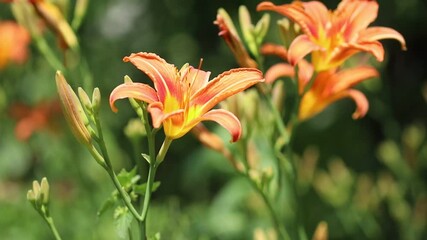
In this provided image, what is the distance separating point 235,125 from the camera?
1369mm

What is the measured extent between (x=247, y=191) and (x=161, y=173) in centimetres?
174

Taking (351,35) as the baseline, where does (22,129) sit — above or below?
below

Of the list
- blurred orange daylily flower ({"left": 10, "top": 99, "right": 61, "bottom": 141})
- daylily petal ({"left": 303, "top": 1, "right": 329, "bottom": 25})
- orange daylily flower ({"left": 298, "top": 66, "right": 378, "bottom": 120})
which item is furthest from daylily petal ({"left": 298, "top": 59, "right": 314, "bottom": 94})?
blurred orange daylily flower ({"left": 10, "top": 99, "right": 61, "bottom": 141})

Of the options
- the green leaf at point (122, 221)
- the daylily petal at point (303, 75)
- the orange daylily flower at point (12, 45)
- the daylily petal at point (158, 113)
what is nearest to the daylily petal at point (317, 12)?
the daylily petal at point (303, 75)

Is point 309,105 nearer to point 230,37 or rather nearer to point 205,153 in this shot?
point 230,37

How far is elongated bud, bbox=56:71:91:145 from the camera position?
4.65ft

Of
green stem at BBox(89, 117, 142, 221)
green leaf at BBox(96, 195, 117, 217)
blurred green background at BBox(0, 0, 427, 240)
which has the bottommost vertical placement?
blurred green background at BBox(0, 0, 427, 240)

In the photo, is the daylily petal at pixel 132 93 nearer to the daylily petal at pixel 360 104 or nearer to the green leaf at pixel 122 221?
the green leaf at pixel 122 221

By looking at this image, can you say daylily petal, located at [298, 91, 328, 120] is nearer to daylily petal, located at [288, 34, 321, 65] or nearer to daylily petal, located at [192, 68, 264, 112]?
daylily petal, located at [288, 34, 321, 65]

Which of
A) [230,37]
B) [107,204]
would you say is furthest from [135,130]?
[107,204]

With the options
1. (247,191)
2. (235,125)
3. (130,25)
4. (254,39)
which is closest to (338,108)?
(247,191)

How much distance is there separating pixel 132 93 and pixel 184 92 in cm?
13

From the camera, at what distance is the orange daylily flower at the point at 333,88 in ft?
5.98

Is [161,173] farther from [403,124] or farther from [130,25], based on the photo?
[403,124]
